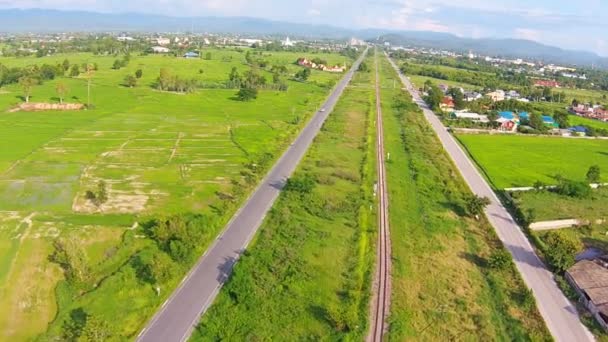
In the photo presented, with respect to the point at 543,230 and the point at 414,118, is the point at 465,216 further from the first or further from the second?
the point at 414,118

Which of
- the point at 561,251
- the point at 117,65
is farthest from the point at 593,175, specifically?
the point at 117,65

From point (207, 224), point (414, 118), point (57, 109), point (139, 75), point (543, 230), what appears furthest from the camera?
point (139, 75)

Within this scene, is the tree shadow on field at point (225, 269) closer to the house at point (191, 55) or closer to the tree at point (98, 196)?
the tree at point (98, 196)

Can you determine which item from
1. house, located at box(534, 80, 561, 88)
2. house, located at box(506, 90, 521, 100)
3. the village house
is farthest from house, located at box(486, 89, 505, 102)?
the village house

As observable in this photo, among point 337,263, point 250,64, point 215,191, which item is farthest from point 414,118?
point 250,64

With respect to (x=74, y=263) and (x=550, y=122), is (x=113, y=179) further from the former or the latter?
(x=550, y=122)

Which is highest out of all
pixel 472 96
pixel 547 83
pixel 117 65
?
pixel 547 83

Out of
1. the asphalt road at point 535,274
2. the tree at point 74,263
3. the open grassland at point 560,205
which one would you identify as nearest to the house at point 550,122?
the open grassland at point 560,205
